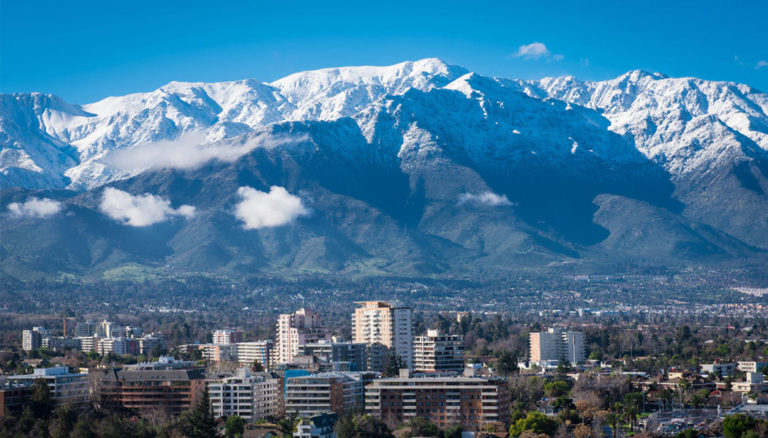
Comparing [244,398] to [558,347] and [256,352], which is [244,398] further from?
[558,347]

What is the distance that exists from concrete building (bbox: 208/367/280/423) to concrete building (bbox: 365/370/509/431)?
24.8ft

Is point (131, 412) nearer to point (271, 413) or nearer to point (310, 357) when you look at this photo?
point (271, 413)

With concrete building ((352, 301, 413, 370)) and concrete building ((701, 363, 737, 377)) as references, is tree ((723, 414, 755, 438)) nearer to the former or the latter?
concrete building ((352, 301, 413, 370))

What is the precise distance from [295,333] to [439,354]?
22.0 m

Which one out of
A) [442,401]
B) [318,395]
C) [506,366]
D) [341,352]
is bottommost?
[442,401]

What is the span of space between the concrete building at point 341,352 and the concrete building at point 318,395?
30.6 meters

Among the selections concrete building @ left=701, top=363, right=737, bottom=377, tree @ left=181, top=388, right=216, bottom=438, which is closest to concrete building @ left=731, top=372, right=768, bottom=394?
concrete building @ left=701, top=363, right=737, bottom=377

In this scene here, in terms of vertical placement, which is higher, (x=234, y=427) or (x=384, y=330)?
(x=384, y=330)

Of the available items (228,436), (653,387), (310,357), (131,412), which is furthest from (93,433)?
(653,387)

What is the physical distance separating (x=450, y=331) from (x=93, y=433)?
106 meters

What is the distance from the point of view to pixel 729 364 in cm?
15012

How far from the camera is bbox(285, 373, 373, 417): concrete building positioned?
336 feet

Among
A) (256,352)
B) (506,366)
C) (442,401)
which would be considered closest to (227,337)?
(256,352)

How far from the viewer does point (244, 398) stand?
104250 mm
